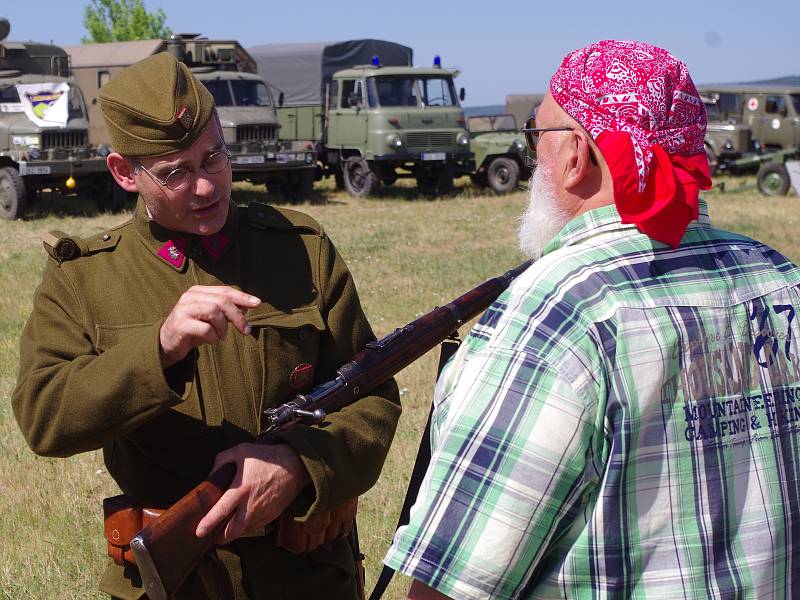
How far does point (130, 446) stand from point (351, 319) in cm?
59

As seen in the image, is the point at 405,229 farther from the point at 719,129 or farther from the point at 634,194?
the point at 634,194

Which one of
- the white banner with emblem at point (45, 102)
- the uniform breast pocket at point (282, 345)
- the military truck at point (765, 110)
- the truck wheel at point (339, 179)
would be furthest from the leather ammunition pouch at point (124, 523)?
the military truck at point (765, 110)

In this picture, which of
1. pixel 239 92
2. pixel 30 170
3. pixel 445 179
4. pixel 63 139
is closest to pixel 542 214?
pixel 30 170

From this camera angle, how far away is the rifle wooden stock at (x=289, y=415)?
1.93 meters

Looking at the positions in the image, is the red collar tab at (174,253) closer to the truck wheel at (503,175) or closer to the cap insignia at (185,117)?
the cap insignia at (185,117)

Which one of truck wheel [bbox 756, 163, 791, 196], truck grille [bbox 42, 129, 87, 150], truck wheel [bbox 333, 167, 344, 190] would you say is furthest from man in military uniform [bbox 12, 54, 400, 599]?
truck wheel [bbox 333, 167, 344, 190]

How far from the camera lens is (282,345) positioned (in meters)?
2.35

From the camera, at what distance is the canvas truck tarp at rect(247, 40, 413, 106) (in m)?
23.0

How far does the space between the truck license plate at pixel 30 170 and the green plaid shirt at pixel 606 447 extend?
48.7 feet

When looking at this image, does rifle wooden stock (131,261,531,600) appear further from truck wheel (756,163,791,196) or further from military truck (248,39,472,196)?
truck wheel (756,163,791,196)

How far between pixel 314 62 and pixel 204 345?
21.4 metres

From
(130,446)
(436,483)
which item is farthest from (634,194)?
(130,446)

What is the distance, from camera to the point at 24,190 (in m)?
15.4

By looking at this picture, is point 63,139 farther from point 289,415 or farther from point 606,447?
point 606,447
